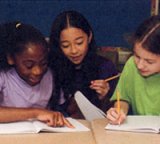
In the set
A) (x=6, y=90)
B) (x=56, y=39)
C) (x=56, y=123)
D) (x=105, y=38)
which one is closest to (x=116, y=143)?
(x=56, y=123)

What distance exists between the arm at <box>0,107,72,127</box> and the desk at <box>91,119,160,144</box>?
0.41 feet

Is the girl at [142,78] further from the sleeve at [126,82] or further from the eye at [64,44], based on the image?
the eye at [64,44]

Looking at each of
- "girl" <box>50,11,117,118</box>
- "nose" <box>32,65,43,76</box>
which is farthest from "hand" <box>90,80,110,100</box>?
"nose" <box>32,65,43,76</box>

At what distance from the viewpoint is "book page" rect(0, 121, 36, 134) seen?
1324 millimetres

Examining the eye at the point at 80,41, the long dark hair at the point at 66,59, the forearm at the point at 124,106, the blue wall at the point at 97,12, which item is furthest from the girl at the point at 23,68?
the blue wall at the point at 97,12

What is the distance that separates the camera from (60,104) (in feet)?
5.89

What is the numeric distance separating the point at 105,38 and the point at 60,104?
3.99 ft

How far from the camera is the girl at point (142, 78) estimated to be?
1493 millimetres

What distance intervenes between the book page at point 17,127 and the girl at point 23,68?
7.6 inches

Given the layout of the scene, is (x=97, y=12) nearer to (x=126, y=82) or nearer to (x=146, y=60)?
(x=126, y=82)

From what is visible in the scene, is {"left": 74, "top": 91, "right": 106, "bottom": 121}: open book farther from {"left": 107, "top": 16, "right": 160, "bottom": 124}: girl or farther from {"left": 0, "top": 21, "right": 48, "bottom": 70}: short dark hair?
{"left": 0, "top": 21, "right": 48, "bottom": 70}: short dark hair

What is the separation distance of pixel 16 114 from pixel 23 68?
0.86ft

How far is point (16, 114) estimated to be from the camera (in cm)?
143

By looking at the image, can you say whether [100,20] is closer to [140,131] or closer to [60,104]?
[60,104]
